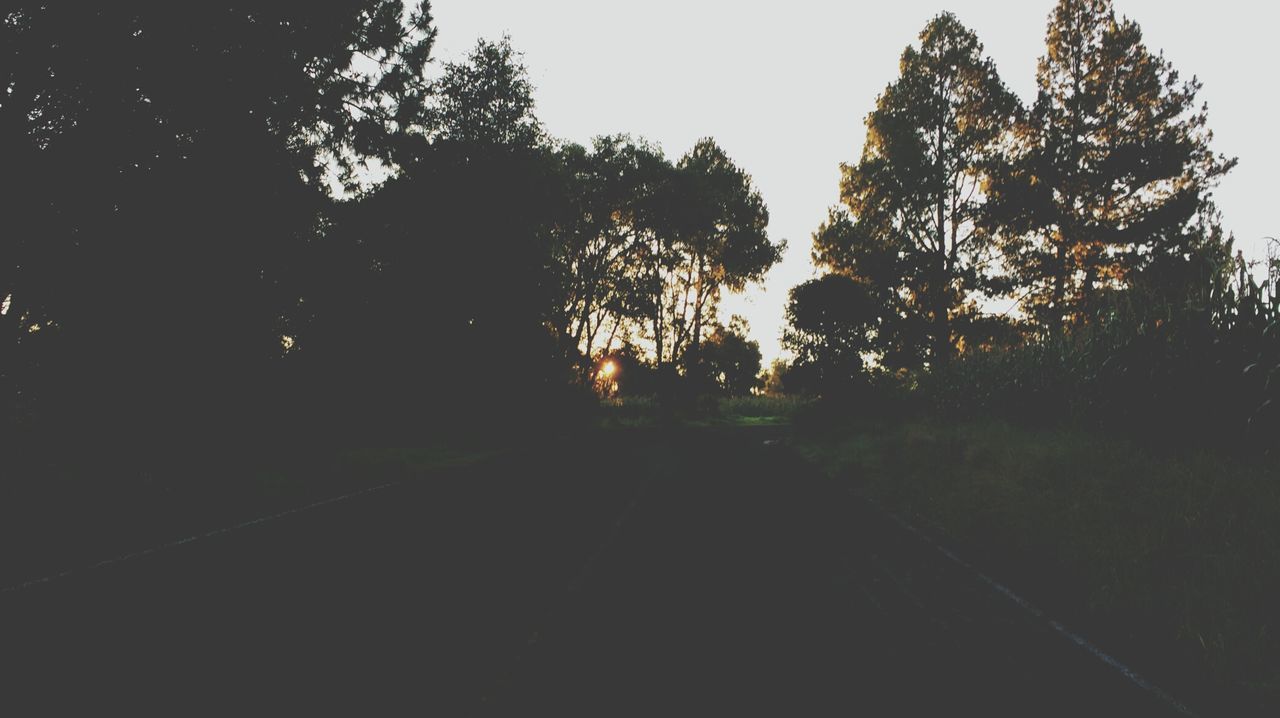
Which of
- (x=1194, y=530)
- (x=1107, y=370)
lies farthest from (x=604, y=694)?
(x=1107, y=370)

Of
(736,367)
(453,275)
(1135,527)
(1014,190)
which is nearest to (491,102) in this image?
(453,275)

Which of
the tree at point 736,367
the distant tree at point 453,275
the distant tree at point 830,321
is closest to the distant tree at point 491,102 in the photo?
the distant tree at point 453,275

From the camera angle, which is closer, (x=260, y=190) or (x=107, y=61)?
(x=107, y=61)

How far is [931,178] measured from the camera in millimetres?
26312

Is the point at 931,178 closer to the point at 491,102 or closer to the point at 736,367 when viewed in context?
the point at 491,102

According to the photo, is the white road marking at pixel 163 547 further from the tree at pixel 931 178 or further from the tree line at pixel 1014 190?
the tree at pixel 931 178

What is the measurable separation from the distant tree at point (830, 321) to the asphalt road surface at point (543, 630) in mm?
26611

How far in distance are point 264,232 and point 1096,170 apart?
27.5 meters

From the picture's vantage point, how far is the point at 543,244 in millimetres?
29062

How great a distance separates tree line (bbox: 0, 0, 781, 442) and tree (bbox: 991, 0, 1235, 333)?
1930 cm

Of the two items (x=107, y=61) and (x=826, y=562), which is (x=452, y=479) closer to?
(x=826, y=562)

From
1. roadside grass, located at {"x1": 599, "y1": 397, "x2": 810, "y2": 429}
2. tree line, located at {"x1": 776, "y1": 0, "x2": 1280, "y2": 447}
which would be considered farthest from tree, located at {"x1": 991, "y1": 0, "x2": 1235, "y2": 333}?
roadside grass, located at {"x1": 599, "y1": 397, "x2": 810, "y2": 429}

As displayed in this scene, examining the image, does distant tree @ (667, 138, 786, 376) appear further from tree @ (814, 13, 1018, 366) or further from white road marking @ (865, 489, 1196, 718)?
white road marking @ (865, 489, 1196, 718)

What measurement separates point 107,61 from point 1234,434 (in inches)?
811
